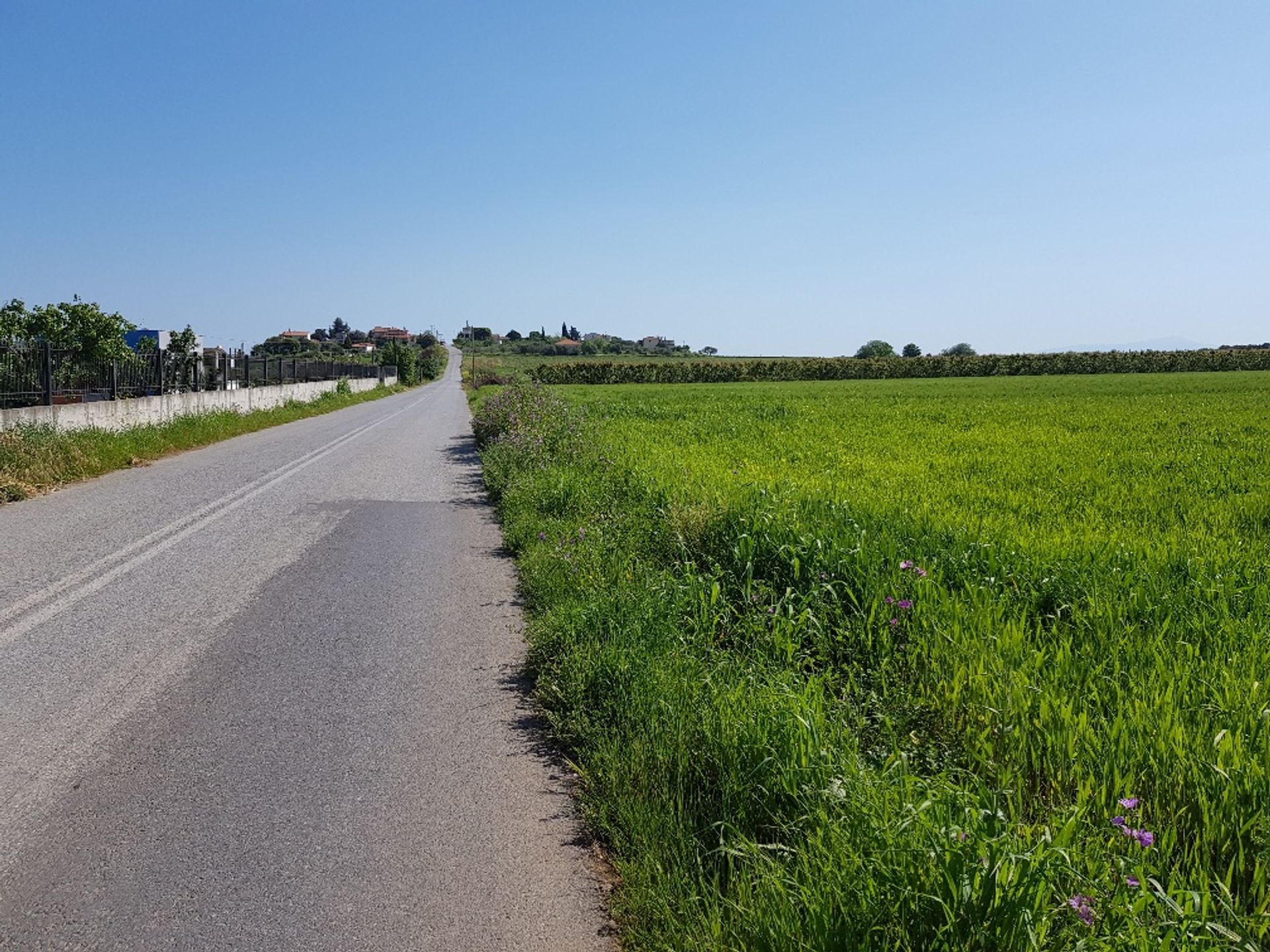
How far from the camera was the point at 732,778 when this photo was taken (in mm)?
3445

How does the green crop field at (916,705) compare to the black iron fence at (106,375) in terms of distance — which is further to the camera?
the black iron fence at (106,375)

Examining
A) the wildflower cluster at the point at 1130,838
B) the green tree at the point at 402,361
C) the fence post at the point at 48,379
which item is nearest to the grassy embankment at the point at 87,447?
the fence post at the point at 48,379

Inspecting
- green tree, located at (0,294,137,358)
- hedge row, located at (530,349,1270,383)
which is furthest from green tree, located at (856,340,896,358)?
green tree, located at (0,294,137,358)

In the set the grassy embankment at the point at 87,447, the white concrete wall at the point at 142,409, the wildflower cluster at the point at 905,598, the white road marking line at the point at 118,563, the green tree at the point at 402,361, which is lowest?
the white road marking line at the point at 118,563

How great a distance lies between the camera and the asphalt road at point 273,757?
2910 millimetres

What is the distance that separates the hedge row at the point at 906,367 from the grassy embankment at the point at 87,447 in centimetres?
5633

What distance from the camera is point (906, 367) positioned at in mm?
81250

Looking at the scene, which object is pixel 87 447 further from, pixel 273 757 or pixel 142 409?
pixel 273 757

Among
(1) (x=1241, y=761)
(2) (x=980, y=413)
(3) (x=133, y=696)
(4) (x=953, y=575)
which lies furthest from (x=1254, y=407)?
(3) (x=133, y=696)

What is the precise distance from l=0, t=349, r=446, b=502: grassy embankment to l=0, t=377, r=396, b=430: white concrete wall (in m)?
0.61

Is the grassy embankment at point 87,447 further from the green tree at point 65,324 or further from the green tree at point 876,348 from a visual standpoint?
the green tree at point 876,348

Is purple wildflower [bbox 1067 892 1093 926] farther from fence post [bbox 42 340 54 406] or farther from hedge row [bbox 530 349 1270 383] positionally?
hedge row [bbox 530 349 1270 383]

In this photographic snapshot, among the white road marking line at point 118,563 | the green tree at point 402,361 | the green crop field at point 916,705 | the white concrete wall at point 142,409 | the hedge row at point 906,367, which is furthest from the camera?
the green tree at point 402,361

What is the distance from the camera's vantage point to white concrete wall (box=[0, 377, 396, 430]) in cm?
1678
